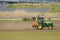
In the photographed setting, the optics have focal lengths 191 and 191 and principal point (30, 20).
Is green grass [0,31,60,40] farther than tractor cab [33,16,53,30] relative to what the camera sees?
No

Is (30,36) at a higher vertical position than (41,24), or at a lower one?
lower

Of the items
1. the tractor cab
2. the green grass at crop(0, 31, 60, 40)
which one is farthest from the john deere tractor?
the green grass at crop(0, 31, 60, 40)

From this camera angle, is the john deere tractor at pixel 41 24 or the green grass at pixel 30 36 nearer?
the green grass at pixel 30 36

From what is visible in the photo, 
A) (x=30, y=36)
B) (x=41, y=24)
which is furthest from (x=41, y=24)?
(x=30, y=36)

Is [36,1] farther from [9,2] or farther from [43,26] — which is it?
[43,26]

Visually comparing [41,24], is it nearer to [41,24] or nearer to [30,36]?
[41,24]

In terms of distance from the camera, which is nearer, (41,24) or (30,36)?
(30,36)

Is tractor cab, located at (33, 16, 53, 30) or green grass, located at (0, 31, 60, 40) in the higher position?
tractor cab, located at (33, 16, 53, 30)

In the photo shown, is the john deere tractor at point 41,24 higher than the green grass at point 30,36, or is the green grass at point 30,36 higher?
the john deere tractor at point 41,24

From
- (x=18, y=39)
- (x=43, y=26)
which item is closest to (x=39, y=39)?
(x=18, y=39)

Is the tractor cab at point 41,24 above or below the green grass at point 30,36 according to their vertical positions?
above

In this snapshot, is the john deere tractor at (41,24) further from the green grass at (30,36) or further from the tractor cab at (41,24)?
the green grass at (30,36)

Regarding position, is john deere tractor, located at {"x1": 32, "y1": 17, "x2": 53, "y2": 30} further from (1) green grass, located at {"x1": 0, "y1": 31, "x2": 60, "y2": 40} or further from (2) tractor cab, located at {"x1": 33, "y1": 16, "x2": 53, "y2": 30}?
(1) green grass, located at {"x1": 0, "y1": 31, "x2": 60, "y2": 40}

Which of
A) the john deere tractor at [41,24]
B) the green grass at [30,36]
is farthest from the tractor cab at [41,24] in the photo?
the green grass at [30,36]
